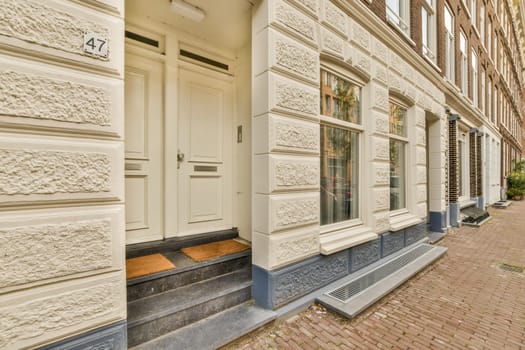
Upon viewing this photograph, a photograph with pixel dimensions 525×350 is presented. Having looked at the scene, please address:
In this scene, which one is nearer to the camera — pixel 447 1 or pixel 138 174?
pixel 138 174

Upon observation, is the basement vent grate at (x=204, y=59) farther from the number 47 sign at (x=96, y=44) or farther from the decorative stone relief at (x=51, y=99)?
the decorative stone relief at (x=51, y=99)

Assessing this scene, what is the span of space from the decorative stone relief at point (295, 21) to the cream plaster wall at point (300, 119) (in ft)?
0.04

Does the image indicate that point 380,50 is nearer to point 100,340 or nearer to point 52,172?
point 52,172

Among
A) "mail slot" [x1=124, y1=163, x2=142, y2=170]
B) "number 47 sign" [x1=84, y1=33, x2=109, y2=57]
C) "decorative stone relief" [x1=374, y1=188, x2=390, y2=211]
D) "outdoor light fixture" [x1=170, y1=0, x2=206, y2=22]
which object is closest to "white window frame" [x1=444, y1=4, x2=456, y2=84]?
"decorative stone relief" [x1=374, y1=188, x2=390, y2=211]

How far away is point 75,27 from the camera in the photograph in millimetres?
1686

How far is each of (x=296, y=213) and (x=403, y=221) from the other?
2.97 metres

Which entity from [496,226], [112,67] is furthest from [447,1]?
[112,67]

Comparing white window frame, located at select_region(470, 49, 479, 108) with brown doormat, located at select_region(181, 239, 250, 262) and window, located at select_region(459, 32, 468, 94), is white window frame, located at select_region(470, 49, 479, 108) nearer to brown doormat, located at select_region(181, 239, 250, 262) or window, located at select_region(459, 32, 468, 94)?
window, located at select_region(459, 32, 468, 94)

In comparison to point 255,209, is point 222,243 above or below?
below

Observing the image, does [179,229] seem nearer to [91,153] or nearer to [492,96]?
[91,153]

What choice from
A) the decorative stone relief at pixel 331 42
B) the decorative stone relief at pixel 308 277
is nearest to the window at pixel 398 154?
the decorative stone relief at pixel 331 42

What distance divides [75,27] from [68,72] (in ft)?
1.01

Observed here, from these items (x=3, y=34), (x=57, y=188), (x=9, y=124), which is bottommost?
(x=57, y=188)

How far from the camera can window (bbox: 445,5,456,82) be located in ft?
24.6
